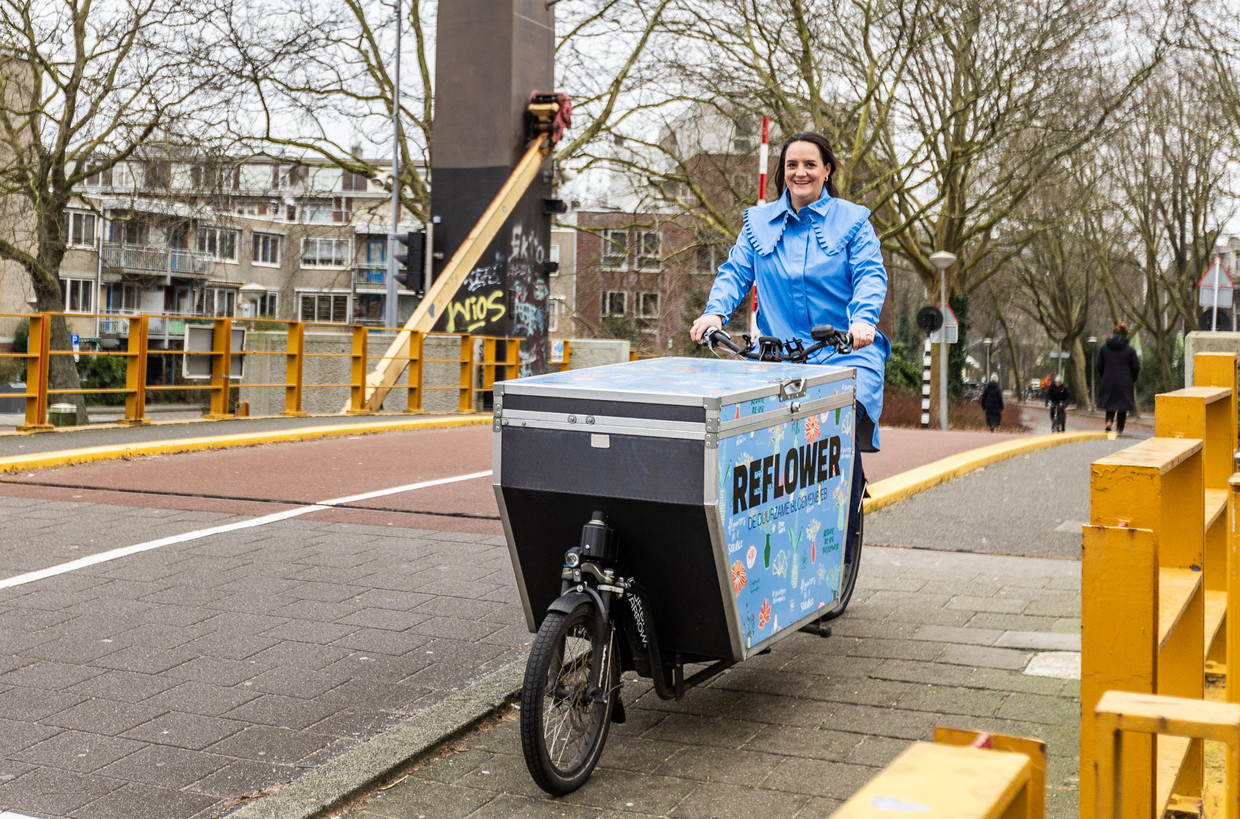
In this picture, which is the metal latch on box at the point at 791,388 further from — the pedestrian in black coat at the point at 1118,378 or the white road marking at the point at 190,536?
the pedestrian in black coat at the point at 1118,378

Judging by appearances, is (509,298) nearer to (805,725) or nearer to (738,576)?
(805,725)

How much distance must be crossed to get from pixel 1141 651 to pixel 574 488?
6.32 ft

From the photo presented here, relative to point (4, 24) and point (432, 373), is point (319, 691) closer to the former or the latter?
point (432, 373)

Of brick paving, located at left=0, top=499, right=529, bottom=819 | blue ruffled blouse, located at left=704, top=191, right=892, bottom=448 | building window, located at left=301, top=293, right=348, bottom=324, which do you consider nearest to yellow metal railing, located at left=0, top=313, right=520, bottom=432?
brick paving, located at left=0, top=499, right=529, bottom=819

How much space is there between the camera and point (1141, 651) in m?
2.19

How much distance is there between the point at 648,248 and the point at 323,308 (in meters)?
58.4

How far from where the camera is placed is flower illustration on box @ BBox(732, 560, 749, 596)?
3893mm

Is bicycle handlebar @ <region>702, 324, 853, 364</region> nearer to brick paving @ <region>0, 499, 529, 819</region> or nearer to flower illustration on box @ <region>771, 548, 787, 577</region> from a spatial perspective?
flower illustration on box @ <region>771, 548, 787, 577</region>

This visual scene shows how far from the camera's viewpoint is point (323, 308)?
88.2 meters

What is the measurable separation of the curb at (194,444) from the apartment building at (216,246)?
5.56ft

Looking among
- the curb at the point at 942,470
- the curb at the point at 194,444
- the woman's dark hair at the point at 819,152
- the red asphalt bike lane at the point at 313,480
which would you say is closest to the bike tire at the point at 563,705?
the woman's dark hair at the point at 819,152

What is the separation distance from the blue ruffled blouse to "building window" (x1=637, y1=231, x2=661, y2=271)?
26363 millimetres

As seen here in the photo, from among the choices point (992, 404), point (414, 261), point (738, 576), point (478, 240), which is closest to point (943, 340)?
point (992, 404)

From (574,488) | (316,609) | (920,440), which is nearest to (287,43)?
(920,440)
